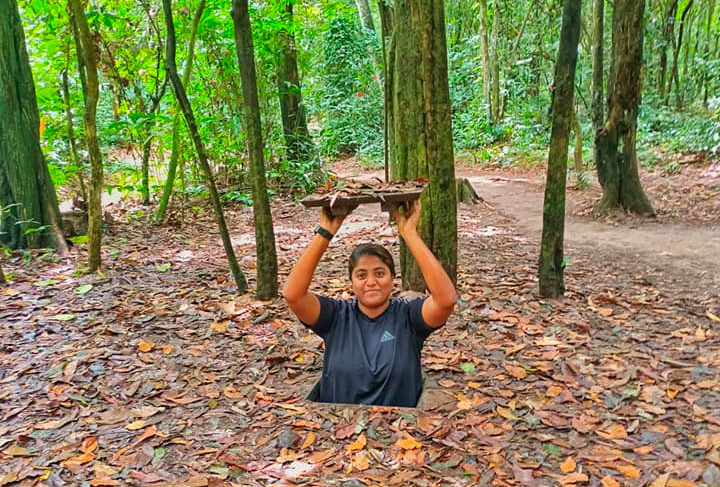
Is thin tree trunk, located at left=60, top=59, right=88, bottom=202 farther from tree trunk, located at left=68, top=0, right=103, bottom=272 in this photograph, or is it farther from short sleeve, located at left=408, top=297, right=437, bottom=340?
short sleeve, located at left=408, top=297, right=437, bottom=340

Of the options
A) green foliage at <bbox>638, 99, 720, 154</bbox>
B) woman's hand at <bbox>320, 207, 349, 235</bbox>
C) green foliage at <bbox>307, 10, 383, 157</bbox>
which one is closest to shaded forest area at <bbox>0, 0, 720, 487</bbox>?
woman's hand at <bbox>320, 207, 349, 235</bbox>

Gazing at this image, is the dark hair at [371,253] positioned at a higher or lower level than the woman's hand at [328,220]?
lower

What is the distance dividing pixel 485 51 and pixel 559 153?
17.1m

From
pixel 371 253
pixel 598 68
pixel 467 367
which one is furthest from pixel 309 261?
pixel 598 68

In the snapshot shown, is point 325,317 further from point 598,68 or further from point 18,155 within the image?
point 598,68

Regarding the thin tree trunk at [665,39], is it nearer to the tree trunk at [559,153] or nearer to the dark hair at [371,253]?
the tree trunk at [559,153]

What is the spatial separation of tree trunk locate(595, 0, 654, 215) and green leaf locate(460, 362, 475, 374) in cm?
695

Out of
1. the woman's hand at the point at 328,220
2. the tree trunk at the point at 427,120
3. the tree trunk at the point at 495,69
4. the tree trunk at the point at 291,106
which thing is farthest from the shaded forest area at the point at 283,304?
the tree trunk at the point at 495,69

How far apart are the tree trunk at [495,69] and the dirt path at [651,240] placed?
33.8 feet

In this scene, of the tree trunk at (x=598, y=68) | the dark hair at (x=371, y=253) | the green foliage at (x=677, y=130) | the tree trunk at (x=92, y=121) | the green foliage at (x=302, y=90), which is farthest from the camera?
the green foliage at (x=677, y=130)

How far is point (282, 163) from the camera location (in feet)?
39.2

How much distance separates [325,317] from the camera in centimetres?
332

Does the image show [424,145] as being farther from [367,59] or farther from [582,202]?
[367,59]

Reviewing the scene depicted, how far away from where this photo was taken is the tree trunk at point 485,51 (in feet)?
62.8
